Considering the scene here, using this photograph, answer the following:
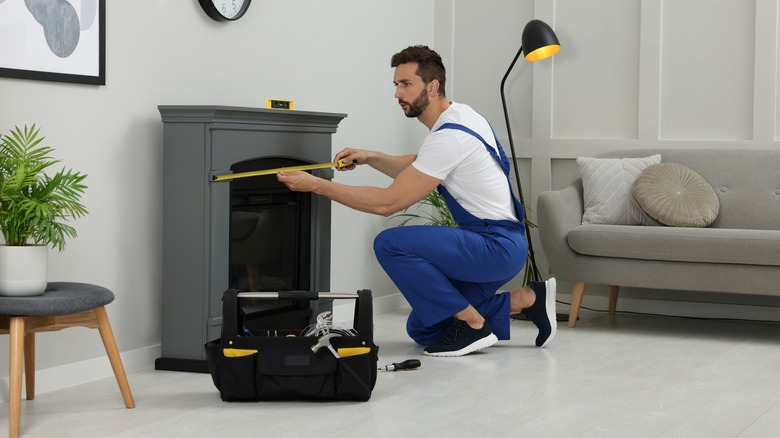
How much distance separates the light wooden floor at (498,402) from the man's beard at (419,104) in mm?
933

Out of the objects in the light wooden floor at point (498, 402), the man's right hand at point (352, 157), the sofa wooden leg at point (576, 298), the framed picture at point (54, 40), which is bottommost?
the light wooden floor at point (498, 402)

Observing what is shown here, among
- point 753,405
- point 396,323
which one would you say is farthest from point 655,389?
point 396,323

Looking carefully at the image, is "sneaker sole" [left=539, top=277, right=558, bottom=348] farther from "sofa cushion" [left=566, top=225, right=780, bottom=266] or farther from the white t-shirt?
"sofa cushion" [left=566, top=225, right=780, bottom=266]

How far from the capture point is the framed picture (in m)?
3.15

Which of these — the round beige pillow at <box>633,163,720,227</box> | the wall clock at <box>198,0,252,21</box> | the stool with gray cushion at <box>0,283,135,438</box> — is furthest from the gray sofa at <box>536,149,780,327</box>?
the stool with gray cushion at <box>0,283,135,438</box>

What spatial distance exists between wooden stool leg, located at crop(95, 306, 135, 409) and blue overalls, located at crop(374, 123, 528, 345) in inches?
49.1

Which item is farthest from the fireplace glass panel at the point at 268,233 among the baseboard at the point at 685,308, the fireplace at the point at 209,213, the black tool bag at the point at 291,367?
the baseboard at the point at 685,308

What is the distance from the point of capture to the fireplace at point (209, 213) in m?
3.60

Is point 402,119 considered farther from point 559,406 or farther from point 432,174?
point 559,406

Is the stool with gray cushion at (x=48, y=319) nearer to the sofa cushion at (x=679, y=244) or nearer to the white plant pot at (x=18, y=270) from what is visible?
the white plant pot at (x=18, y=270)

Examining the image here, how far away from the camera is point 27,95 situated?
3.22 meters

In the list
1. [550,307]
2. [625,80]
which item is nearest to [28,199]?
[550,307]

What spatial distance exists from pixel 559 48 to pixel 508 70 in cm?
31

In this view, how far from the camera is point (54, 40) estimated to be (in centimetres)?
329
